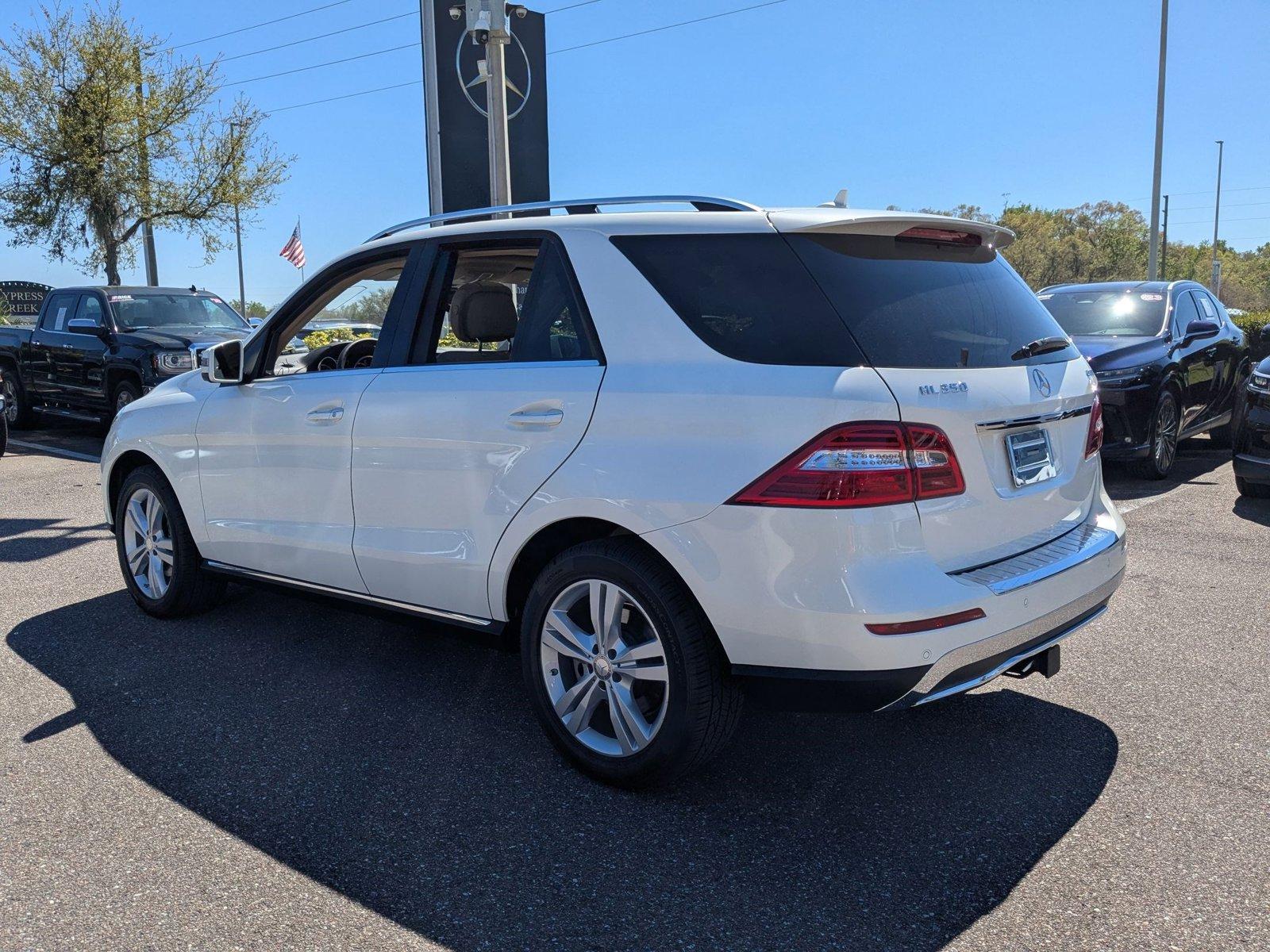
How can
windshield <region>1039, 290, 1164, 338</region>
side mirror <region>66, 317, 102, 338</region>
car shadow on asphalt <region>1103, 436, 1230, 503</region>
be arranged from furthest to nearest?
side mirror <region>66, 317, 102, 338</region> < windshield <region>1039, 290, 1164, 338</region> < car shadow on asphalt <region>1103, 436, 1230, 503</region>

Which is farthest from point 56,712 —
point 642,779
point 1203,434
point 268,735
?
point 1203,434

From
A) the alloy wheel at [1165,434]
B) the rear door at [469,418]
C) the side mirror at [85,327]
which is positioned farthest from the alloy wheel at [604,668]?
the side mirror at [85,327]

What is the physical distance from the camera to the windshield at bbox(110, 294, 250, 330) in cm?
1284

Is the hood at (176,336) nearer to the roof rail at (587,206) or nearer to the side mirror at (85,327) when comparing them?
the side mirror at (85,327)

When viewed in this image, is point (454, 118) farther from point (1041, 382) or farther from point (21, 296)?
point (21, 296)

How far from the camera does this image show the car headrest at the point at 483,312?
4008 mm

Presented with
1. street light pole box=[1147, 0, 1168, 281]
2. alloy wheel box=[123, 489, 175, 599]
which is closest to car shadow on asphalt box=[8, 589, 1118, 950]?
alloy wheel box=[123, 489, 175, 599]

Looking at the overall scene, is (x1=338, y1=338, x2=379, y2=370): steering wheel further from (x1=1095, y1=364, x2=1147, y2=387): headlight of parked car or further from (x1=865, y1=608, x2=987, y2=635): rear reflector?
(x1=1095, y1=364, x2=1147, y2=387): headlight of parked car

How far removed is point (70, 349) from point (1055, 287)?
11084mm

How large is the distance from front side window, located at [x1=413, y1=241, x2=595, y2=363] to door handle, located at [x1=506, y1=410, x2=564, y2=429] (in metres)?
0.21

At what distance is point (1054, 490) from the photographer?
3385mm

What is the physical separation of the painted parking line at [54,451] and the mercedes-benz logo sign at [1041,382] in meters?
10.6

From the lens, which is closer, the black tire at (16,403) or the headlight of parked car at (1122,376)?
the headlight of parked car at (1122,376)

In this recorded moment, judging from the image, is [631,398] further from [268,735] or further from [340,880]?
[268,735]
